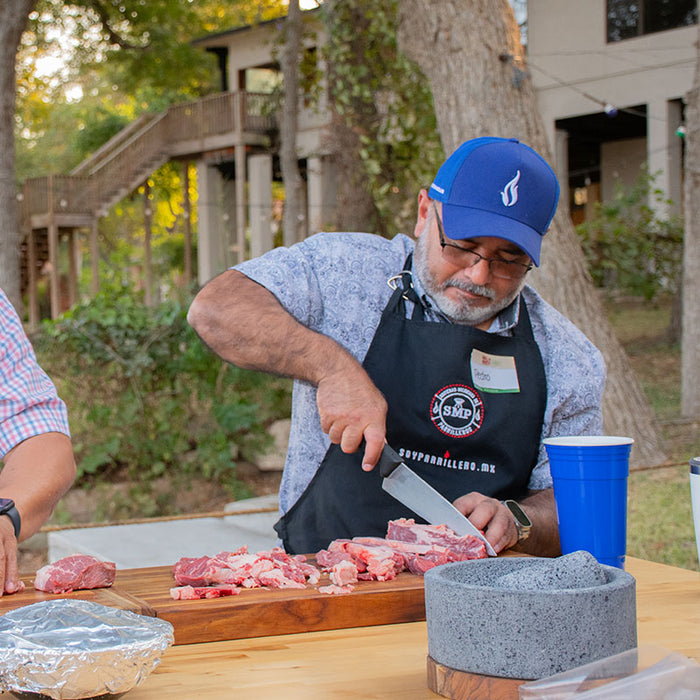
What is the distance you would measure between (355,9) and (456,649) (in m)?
9.51

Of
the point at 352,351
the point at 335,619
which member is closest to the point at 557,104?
the point at 352,351

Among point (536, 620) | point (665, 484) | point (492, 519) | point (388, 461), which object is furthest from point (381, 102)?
point (536, 620)

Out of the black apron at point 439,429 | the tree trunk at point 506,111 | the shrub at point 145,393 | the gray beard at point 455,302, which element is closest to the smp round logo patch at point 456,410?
→ the black apron at point 439,429

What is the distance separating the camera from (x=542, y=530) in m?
2.56

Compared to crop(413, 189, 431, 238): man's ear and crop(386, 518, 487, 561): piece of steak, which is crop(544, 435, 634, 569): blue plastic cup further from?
crop(413, 189, 431, 238): man's ear

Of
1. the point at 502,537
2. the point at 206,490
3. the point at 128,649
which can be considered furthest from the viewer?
the point at 206,490

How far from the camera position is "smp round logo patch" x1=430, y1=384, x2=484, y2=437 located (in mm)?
2736

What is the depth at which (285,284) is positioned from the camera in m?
2.79

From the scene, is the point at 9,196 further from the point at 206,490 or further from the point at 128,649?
the point at 128,649

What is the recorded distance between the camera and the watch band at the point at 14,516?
2.14 meters

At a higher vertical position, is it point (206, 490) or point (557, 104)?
point (557, 104)

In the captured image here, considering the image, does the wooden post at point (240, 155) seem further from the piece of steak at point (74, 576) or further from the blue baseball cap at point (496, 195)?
the piece of steak at point (74, 576)

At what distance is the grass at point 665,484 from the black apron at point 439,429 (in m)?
2.54

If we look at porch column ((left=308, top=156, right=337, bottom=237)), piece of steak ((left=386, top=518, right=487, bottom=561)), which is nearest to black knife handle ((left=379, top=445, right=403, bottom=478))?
piece of steak ((left=386, top=518, right=487, bottom=561))
